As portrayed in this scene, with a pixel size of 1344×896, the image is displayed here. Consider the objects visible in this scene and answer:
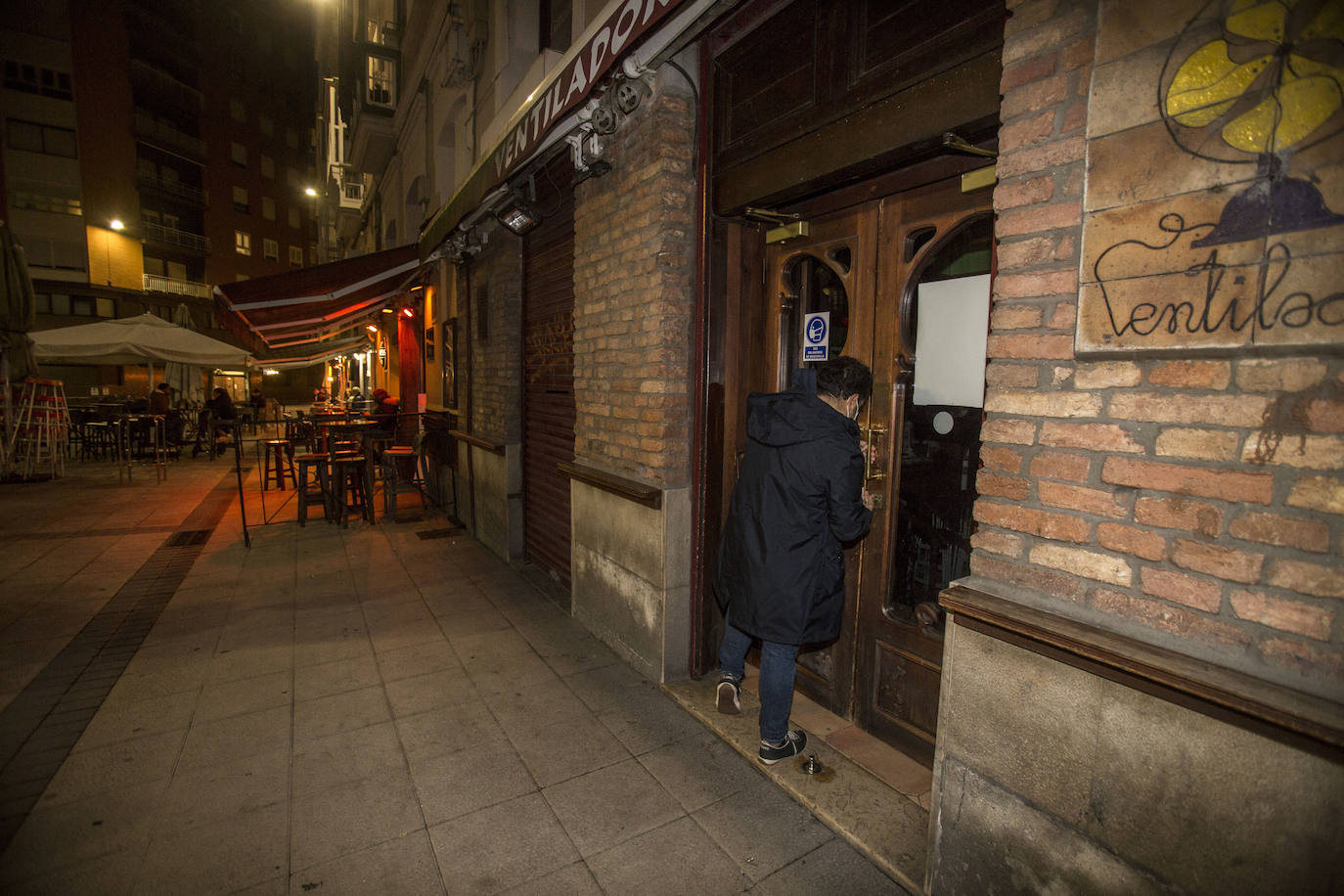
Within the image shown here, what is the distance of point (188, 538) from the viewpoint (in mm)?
7363

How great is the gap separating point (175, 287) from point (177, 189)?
6.33 m

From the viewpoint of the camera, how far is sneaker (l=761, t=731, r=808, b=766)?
9.96 ft

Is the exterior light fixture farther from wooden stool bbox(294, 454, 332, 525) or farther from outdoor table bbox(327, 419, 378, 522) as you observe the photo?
wooden stool bbox(294, 454, 332, 525)

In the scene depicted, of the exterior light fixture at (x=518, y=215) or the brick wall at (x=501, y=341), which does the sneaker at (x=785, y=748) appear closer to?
the brick wall at (x=501, y=341)

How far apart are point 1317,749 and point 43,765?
5.06 meters

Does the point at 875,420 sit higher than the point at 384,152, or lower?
lower

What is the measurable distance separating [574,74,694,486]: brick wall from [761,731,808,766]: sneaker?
5.29 ft

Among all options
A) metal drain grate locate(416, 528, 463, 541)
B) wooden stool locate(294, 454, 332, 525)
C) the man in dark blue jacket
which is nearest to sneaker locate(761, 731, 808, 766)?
the man in dark blue jacket

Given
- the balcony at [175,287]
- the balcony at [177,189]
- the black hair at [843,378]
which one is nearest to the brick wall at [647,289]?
the black hair at [843,378]

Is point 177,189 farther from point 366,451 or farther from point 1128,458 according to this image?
point 1128,458

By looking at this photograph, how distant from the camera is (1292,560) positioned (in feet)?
4.65

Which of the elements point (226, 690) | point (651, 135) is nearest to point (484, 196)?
point (651, 135)

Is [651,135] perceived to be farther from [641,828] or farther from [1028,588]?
[641,828]

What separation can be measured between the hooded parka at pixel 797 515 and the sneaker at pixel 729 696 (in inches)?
27.7
